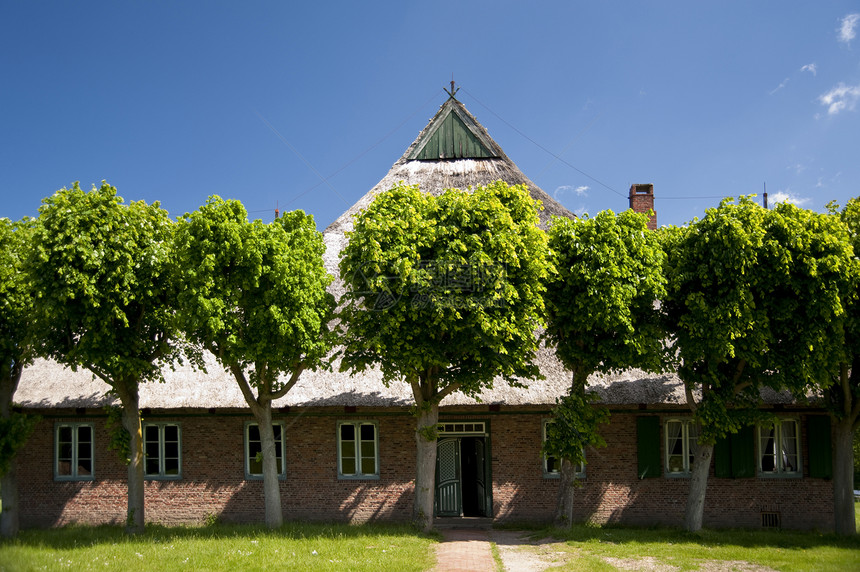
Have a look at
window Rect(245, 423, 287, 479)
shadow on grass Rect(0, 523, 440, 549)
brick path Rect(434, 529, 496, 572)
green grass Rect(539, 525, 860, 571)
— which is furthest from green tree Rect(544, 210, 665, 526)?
window Rect(245, 423, 287, 479)

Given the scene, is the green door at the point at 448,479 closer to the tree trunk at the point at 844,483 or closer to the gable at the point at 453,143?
the tree trunk at the point at 844,483

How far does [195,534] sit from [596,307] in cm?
983

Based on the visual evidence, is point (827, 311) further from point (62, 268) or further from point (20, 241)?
point (20, 241)

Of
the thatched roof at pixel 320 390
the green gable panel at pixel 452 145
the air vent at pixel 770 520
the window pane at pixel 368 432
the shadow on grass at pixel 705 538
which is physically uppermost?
the green gable panel at pixel 452 145

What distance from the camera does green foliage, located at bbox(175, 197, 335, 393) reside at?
12789 mm

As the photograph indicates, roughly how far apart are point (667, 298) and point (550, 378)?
3.75 meters

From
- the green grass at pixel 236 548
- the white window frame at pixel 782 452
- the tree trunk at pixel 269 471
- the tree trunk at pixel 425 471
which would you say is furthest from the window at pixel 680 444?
the tree trunk at pixel 269 471

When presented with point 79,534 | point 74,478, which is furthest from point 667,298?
point 74,478

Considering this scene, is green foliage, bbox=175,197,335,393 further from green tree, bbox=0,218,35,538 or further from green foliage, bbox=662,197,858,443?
green foliage, bbox=662,197,858,443

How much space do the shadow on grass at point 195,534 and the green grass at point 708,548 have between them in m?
3.33

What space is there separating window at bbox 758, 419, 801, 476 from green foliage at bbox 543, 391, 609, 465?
5.70m

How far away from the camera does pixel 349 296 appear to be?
45.8 ft

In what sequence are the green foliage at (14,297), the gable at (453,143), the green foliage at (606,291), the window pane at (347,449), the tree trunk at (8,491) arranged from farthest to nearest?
the gable at (453,143), the window pane at (347,449), the tree trunk at (8,491), the green foliage at (14,297), the green foliage at (606,291)

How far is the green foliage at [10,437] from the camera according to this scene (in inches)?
557
